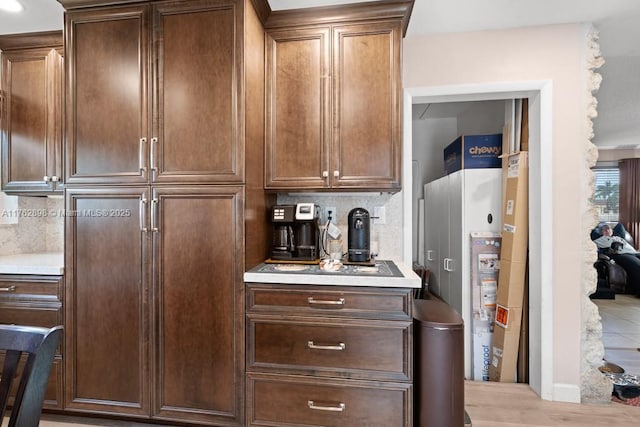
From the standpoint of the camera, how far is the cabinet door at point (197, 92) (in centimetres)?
175

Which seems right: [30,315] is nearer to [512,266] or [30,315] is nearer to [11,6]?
[11,6]

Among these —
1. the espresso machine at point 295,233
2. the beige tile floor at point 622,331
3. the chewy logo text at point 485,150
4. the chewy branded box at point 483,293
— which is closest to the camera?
the espresso machine at point 295,233

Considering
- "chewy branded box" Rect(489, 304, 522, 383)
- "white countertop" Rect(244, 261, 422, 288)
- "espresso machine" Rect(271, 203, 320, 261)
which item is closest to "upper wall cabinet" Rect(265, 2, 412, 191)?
"espresso machine" Rect(271, 203, 320, 261)

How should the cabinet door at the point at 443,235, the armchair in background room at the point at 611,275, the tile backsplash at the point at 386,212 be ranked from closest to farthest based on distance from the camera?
the tile backsplash at the point at 386,212 → the cabinet door at the point at 443,235 → the armchair in background room at the point at 611,275

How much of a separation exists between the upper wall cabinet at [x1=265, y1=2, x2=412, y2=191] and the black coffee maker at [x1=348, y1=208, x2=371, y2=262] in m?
0.21

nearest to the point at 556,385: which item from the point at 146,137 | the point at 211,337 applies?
the point at 211,337

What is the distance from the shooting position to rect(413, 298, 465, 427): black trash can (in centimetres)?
166

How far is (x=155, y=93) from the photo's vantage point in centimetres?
182

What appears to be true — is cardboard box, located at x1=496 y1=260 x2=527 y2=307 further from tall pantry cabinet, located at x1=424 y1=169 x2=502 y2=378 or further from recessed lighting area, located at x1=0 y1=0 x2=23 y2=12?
recessed lighting area, located at x1=0 y1=0 x2=23 y2=12

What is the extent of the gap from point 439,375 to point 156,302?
62.5 inches

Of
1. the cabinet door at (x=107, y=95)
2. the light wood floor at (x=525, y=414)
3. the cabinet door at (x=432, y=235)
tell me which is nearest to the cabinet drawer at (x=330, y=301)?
the cabinet door at (x=107, y=95)

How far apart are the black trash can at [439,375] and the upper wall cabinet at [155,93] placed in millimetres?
1348

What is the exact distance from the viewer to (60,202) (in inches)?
104

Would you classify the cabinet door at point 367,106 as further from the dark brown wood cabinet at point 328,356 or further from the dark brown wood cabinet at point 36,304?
the dark brown wood cabinet at point 36,304
